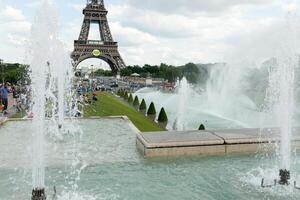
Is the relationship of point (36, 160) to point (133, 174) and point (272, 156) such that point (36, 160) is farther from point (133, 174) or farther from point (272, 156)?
point (272, 156)

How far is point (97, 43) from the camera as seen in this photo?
7950 centimetres

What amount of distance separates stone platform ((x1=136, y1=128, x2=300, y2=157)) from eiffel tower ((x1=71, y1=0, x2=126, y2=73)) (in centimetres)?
6996

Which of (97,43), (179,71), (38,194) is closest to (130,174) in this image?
(38,194)

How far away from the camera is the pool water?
6750 mm

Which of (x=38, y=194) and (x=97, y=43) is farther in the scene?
(x=97, y=43)

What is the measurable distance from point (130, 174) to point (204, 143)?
7.54 feet

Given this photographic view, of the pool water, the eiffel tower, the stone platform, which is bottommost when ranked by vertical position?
the pool water

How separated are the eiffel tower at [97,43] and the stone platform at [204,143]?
6996 centimetres

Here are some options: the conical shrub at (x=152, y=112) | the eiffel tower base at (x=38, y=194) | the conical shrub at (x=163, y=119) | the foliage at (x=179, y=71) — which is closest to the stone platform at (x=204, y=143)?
the eiffel tower base at (x=38, y=194)

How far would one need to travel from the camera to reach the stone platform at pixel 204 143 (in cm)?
916

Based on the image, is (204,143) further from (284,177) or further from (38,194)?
(38,194)

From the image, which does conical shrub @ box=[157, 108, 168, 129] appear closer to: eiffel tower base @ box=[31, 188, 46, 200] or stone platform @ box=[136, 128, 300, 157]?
stone platform @ box=[136, 128, 300, 157]

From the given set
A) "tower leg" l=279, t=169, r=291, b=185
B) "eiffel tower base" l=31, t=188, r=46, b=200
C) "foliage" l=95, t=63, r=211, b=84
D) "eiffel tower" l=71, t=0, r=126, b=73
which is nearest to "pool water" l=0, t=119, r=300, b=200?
"tower leg" l=279, t=169, r=291, b=185

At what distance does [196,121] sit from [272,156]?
33.5 feet
